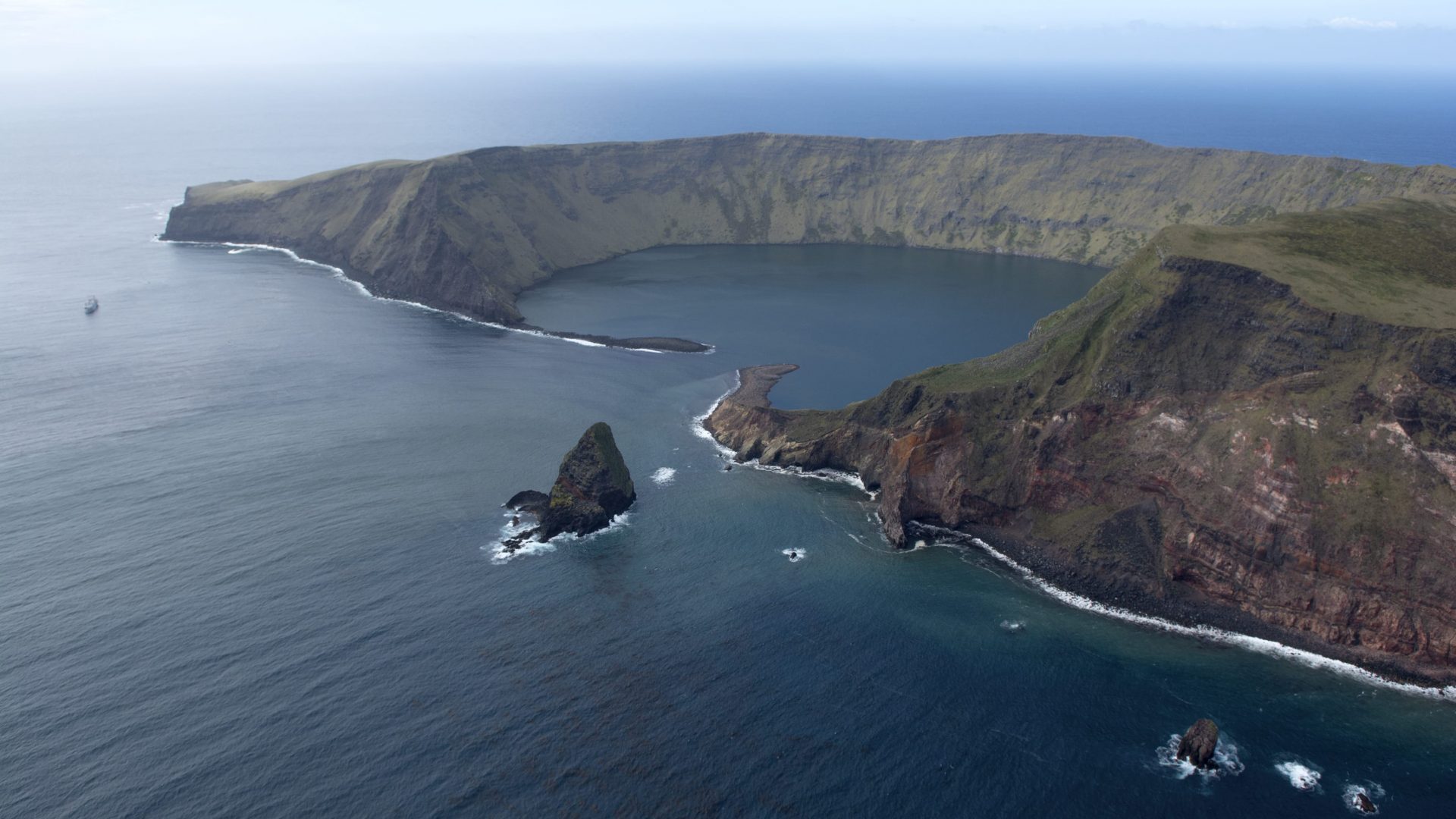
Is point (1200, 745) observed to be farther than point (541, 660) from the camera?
No

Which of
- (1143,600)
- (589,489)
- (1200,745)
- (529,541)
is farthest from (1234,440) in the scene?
(529,541)

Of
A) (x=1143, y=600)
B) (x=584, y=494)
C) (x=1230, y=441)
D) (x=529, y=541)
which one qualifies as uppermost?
(x=1230, y=441)

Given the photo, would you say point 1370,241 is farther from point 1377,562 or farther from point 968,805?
point 968,805

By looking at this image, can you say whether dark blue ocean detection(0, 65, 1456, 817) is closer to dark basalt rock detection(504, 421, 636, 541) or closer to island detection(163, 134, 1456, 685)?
dark basalt rock detection(504, 421, 636, 541)

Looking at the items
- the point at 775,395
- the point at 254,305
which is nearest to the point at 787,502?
the point at 775,395

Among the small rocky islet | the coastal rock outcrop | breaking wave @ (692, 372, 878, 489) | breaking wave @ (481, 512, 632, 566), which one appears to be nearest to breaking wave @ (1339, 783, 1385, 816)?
the small rocky islet

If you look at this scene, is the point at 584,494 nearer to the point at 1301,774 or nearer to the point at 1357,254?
the point at 1301,774
